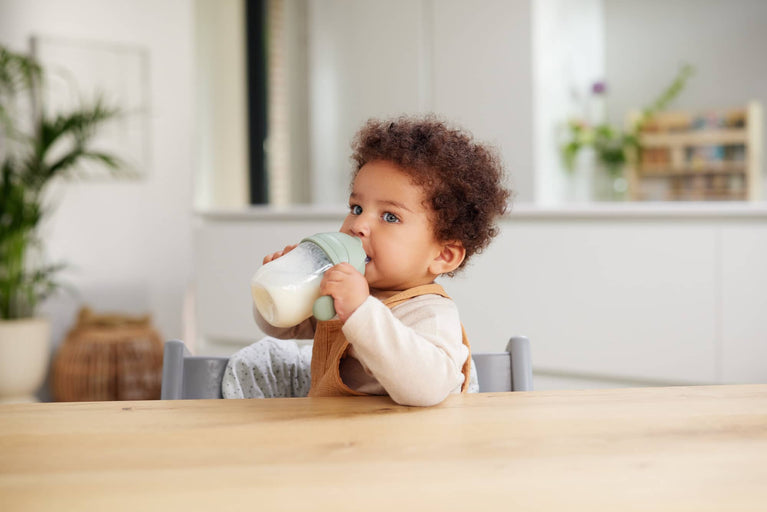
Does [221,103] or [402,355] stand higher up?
[221,103]

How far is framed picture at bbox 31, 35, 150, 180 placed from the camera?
4332 millimetres

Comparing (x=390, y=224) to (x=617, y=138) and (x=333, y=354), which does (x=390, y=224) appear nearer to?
(x=333, y=354)

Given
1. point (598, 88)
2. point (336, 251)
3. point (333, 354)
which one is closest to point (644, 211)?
point (333, 354)

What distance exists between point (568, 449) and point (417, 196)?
1.49ft

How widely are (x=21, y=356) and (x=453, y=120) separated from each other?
2.30 metres

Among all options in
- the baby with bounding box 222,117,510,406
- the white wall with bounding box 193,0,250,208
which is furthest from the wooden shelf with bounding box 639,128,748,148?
the baby with bounding box 222,117,510,406

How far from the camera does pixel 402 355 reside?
770 mm

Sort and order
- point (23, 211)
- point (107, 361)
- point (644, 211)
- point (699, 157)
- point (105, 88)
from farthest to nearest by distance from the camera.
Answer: point (699, 157) < point (105, 88) < point (107, 361) < point (23, 211) < point (644, 211)

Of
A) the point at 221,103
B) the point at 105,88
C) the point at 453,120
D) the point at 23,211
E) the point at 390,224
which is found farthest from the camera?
the point at 221,103

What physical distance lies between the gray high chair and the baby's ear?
4.3 inches

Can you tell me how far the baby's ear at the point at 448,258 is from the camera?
1017 millimetres

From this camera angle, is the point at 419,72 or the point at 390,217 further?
the point at 419,72

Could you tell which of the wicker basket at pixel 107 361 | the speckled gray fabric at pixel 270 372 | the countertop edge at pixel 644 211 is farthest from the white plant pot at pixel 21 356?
the speckled gray fabric at pixel 270 372

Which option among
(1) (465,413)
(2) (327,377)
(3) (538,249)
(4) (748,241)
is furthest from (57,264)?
(1) (465,413)
